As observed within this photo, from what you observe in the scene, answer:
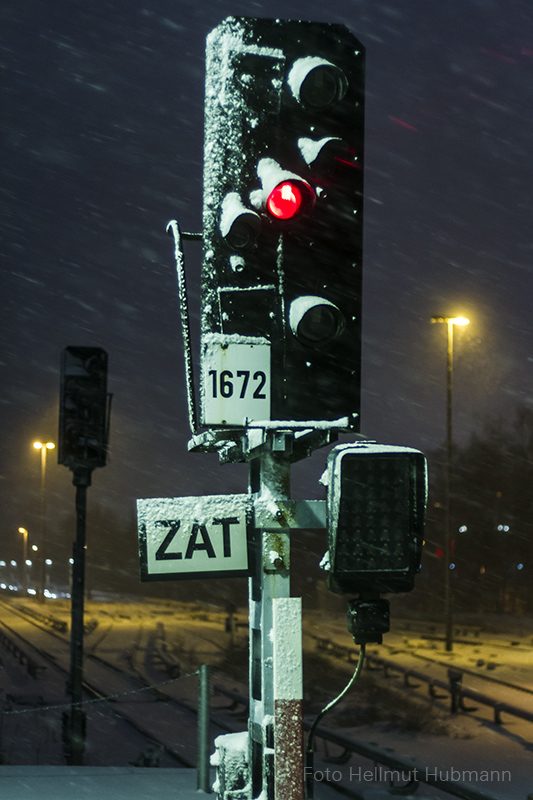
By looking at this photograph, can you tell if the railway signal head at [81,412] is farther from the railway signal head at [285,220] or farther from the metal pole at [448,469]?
the metal pole at [448,469]

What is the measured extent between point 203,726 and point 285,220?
238 inches

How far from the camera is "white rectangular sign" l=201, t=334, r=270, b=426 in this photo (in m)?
3.64

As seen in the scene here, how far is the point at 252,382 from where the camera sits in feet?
12.0

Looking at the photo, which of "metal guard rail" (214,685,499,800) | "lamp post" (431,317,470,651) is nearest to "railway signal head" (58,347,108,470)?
"metal guard rail" (214,685,499,800)

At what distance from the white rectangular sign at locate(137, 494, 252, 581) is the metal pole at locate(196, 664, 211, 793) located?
4789 millimetres

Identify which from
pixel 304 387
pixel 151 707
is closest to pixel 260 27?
pixel 304 387

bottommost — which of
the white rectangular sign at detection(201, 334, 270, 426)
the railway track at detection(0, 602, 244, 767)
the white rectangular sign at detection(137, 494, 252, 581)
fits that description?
the railway track at detection(0, 602, 244, 767)

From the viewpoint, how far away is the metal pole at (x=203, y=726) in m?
8.55

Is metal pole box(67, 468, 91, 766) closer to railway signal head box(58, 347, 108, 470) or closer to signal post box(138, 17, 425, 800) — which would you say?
railway signal head box(58, 347, 108, 470)

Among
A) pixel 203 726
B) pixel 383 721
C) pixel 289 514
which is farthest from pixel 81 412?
pixel 289 514

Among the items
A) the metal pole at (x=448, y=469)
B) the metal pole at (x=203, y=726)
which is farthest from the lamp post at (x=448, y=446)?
the metal pole at (x=203, y=726)

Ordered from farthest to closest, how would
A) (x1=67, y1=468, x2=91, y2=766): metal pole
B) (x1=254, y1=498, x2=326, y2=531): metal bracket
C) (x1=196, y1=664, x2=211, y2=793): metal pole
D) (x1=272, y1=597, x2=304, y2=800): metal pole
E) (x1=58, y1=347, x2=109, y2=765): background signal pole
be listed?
(x1=58, y1=347, x2=109, y2=765): background signal pole < (x1=67, y1=468, x2=91, y2=766): metal pole < (x1=196, y1=664, x2=211, y2=793): metal pole < (x1=254, y1=498, x2=326, y2=531): metal bracket < (x1=272, y1=597, x2=304, y2=800): metal pole

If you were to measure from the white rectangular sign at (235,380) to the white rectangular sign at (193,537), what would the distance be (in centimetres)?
37

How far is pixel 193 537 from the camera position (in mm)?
3951
